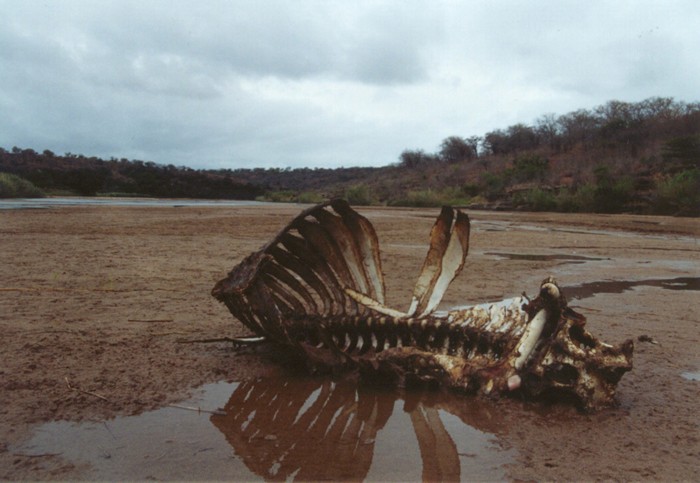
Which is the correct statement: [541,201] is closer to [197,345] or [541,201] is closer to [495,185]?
[495,185]

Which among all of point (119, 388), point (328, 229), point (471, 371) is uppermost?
point (328, 229)

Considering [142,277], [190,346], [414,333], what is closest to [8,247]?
[142,277]

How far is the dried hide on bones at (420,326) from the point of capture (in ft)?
7.27

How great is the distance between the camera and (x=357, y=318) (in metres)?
2.91

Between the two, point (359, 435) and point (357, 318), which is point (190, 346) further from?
point (359, 435)

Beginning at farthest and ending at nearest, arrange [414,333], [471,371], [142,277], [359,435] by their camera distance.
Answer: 1. [142,277]
2. [414,333]
3. [471,371]
4. [359,435]

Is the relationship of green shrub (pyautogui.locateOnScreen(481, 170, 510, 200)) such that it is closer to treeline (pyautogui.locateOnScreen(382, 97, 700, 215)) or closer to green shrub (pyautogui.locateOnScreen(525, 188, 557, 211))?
treeline (pyautogui.locateOnScreen(382, 97, 700, 215))

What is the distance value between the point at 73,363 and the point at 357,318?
1473 millimetres

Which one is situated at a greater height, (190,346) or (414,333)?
(414,333)

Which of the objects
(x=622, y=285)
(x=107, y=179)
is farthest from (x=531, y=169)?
(x=107, y=179)

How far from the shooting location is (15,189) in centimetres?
2681

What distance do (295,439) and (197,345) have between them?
1.40m

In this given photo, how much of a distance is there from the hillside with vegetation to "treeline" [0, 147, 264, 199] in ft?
0.33

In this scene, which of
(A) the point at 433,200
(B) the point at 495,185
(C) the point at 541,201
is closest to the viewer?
(C) the point at 541,201
